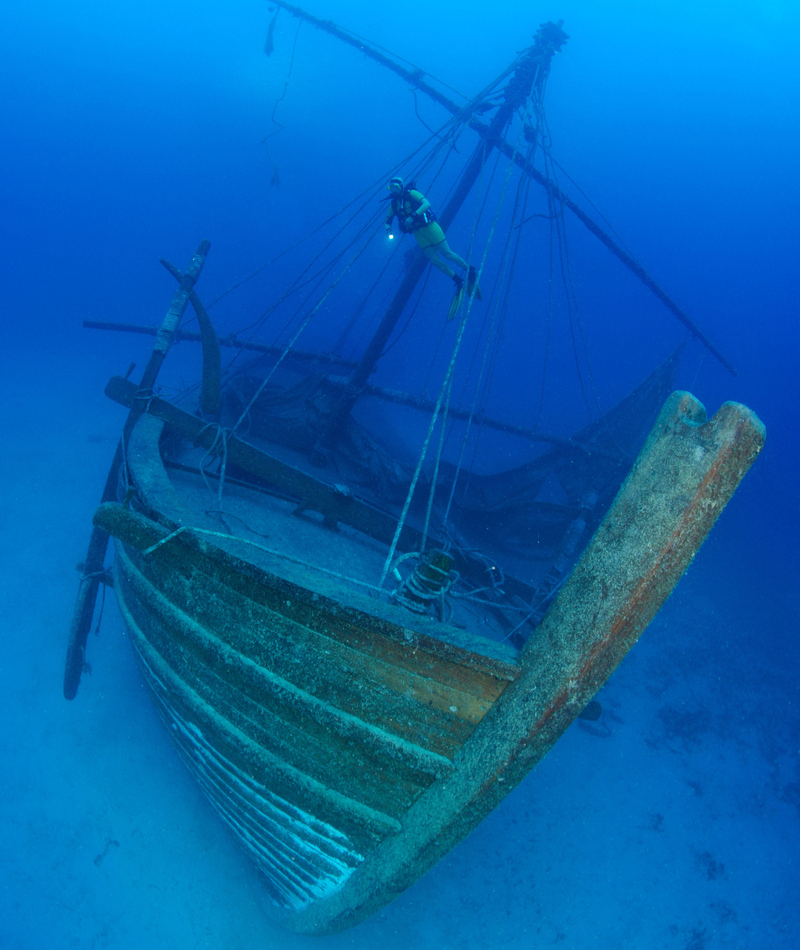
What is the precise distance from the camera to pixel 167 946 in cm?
442

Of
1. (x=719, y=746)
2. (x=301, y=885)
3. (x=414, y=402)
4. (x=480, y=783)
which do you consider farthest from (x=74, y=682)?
(x=719, y=746)

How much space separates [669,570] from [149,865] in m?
6.23

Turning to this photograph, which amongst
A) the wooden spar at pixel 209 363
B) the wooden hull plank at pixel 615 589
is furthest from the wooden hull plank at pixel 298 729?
the wooden spar at pixel 209 363

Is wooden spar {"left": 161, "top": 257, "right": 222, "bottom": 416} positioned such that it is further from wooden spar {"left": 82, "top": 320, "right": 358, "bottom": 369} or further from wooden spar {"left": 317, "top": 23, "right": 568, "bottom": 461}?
wooden spar {"left": 317, "top": 23, "right": 568, "bottom": 461}

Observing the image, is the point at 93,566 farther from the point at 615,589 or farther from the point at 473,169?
the point at 473,169

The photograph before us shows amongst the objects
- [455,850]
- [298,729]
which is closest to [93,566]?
[298,729]

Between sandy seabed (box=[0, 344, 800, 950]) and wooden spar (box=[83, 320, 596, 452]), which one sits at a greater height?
wooden spar (box=[83, 320, 596, 452])

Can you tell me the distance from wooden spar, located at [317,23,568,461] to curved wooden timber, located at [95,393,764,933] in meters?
5.26

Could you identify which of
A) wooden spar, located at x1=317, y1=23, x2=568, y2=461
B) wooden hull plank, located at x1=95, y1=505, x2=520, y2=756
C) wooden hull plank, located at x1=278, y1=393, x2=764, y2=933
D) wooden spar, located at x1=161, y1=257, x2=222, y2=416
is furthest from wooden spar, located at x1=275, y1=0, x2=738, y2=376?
wooden hull plank, located at x1=95, y1=505, x2=520, y2=756

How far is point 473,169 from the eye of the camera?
9180 mm

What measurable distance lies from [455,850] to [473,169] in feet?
39.0

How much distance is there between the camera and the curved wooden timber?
2008 mm

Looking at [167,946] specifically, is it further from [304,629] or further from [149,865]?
[304,629]

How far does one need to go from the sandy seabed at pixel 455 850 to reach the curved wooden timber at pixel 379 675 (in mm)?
2694
